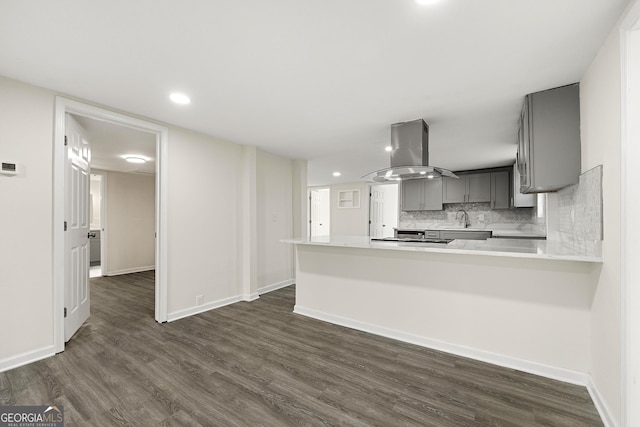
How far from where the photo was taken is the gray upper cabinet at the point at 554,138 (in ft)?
7.08

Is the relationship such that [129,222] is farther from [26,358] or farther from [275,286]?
[26,358]

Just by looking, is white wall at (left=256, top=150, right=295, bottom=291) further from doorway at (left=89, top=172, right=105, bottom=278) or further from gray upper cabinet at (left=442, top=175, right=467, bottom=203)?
gray upper cabinet at (left=442, top=175, right=467, bottom=203)

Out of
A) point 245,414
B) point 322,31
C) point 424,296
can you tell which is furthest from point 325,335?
point 322,31

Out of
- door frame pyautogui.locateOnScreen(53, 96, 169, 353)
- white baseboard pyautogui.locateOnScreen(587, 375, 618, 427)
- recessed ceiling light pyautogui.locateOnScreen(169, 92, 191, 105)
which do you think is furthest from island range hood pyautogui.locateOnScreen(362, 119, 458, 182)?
door frame pyautogui.locateOnScreen(53, 96, 169, 353)

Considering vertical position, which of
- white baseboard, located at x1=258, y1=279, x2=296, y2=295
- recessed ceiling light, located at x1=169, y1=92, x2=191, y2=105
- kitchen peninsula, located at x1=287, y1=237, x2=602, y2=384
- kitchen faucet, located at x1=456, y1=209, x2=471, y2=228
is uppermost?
recessed ceiling light, located at x1=169, y1=92, x2=191, y2=105

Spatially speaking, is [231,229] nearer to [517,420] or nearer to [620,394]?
[517,420]

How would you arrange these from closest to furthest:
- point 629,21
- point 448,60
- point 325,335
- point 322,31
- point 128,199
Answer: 1. point 629,21
2. point 322,31
3. point 448,60
4. point 325,335
5. point 128,199

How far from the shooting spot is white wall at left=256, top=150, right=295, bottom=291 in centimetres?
451

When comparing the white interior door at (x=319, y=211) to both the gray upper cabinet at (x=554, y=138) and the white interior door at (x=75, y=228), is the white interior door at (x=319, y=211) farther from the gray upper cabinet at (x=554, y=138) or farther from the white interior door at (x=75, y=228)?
the gray upper cabinet at (x=554, y=138)

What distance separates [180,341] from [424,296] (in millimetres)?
2433

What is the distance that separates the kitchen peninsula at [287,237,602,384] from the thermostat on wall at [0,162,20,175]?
2546 mm

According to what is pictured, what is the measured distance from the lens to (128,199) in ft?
19.7

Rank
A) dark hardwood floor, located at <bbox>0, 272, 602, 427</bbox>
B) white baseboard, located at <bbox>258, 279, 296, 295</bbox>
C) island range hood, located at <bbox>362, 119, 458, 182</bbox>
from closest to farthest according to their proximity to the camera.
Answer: dark hardwood floor, located at <bbox>0, 272, 602, 427</bbox>, island range hood, located at <bbox>362, 119, 458, 182</bbox>, white baseboard, located at <bbox>258, 279, 296, 295</bbox>

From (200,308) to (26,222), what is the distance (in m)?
1.94
